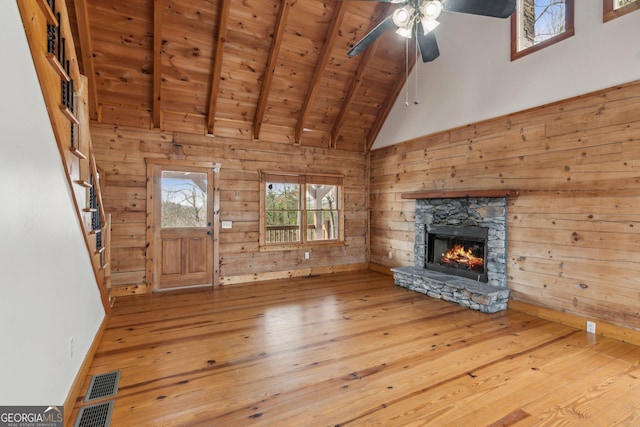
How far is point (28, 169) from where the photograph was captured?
1567mm

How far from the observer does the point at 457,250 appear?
4.89 m

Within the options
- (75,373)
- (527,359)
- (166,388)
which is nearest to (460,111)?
(527,359)

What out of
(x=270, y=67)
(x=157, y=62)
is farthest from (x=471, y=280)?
(x=157, y=62)

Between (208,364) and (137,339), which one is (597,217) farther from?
(137,339)

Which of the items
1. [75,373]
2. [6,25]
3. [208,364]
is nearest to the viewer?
[6,25]

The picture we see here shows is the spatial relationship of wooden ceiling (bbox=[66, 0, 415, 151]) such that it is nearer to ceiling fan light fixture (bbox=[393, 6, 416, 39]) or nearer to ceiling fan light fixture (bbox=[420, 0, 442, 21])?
ceiling fan light fixture (bbox=[393, 6, 416, 39])

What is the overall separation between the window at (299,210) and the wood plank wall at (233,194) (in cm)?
15

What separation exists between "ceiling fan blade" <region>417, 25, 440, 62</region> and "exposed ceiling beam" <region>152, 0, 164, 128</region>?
3028mm

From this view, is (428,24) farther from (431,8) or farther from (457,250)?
(457,250)

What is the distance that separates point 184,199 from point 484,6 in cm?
473

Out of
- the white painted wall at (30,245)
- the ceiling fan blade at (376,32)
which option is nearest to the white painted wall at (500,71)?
the ceiling fan blade at (376,32)

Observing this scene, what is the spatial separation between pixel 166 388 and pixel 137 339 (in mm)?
1125

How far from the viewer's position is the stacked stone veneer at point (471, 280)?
13.3 feet

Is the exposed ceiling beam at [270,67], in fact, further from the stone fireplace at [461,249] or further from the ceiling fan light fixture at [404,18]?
the stone fireplace at [461,249]
